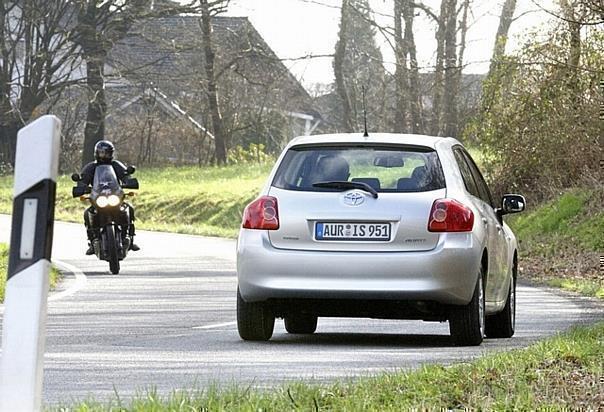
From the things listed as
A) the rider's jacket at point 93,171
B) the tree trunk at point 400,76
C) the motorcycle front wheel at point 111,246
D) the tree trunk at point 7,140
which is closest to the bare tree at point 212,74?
the tree trunk at point 400,76

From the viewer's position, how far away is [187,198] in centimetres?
4969

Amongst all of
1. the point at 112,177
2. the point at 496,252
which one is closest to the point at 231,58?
the point at 112,177

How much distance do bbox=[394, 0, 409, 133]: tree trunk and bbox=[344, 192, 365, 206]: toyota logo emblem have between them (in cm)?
3760

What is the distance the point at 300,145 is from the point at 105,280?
30.2ft

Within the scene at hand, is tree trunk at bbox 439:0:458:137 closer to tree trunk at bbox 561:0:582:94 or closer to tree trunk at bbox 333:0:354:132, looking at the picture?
tree trunk at bbox 333:0:354:132

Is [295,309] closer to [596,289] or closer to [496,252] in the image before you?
[496,252]

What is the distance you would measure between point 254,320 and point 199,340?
0.49 meters

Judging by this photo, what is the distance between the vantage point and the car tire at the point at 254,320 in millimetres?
12477

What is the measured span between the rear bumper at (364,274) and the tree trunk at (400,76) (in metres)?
37.7

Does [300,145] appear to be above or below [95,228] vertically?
above

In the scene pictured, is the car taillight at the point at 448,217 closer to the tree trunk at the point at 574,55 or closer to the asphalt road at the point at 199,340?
the asphalt road at the point at 199,340

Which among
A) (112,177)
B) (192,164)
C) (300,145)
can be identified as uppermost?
(300,145)

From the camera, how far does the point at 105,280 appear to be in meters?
21.5

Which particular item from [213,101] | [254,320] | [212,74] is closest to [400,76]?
[212,74]
